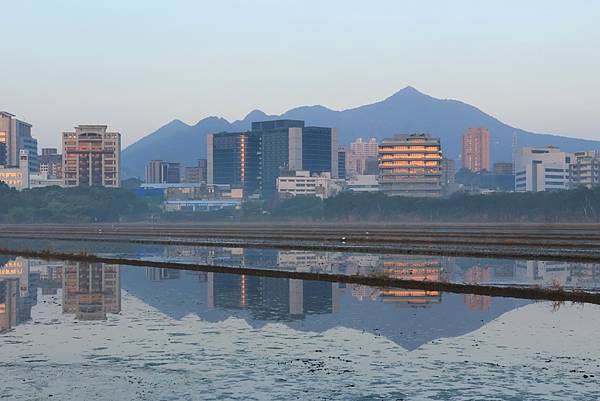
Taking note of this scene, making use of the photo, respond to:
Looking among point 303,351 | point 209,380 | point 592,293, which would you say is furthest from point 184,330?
point 592,293

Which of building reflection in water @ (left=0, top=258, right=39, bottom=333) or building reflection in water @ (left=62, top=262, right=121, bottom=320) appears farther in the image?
building reflection in water @ (left=62, top=262, right=121, bottom=320)

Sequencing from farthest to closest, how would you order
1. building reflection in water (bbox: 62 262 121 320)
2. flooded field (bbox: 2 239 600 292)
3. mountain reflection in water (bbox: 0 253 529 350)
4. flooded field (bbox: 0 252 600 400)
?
1. flooded field (bbox: 2 239 600 292)
2. building reflection in water (bbox: 62 262 121 320)
3. mountain reflection in water (bbox: 0 253 529 350)
4. flooded field (bbox: 0 252 600 400)

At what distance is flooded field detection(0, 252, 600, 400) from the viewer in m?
19.9

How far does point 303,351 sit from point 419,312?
10.1m

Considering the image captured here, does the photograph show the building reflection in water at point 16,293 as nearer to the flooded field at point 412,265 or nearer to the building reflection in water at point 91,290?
the building reflection in water at point 91,290

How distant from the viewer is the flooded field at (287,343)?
19.9 m

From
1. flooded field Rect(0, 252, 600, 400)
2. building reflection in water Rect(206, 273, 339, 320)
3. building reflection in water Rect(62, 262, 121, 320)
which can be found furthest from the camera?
building reflection in water Rect(62, 262, 121, 320)

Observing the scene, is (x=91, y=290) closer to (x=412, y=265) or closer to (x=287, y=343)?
(x=287, y=343)

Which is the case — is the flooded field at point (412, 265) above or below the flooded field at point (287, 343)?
below

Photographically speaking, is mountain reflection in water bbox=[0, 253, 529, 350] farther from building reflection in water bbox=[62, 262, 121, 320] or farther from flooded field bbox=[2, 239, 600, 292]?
flooded field bbox=[2, 239, 600, 292]

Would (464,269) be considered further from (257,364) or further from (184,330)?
(257,364)

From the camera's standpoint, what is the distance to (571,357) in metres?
23.7

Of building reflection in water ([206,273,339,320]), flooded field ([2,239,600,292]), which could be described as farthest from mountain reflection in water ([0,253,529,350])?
flooded field ([2,239,600,292])

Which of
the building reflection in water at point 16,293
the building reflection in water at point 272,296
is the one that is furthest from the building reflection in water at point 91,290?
the building reflection in water at point 272,296
